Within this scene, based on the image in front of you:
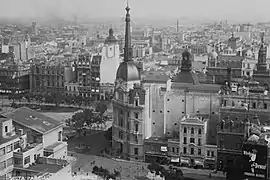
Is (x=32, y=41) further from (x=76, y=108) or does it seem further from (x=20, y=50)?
(x=76, y=108)

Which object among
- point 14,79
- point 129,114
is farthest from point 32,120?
point 14,79

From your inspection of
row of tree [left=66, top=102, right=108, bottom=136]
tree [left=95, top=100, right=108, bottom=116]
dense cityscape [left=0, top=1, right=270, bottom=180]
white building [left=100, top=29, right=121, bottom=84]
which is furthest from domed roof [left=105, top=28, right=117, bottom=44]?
row of tree [left=66, top=102, right=108, bottom=136]

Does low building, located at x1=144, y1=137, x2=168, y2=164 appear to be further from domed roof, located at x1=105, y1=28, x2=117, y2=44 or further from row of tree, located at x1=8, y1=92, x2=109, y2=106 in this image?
domed roof, located at x1=105, y1=28, x2=117, y2=44

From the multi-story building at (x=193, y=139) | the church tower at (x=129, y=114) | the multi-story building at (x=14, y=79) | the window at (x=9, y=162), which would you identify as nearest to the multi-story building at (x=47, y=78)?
the multi-story building at (x=14, y=79)

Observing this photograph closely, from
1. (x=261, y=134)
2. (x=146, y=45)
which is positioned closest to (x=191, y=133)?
(x=261, y=134)

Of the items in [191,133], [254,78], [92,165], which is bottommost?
[92,165]

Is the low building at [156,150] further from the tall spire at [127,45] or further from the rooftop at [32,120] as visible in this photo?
the rooftop at [32,120]
